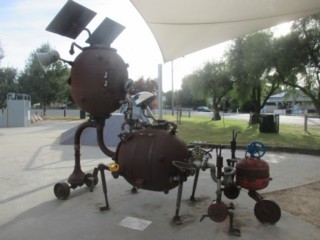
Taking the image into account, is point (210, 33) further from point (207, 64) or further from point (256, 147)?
point (207, 64)

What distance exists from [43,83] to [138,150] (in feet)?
120

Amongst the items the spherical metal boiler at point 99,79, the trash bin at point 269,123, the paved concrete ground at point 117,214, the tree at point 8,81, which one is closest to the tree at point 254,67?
the trash bin at point 269,123

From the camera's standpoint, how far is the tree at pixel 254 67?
650 inches

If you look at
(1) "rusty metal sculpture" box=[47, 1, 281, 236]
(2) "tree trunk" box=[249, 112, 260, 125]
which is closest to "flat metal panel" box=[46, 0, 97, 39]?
(1) "rusty metal sculpture" box=[47, 1, 281, 236]

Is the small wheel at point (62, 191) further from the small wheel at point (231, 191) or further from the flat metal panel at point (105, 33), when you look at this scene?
the small wheel at point (231, 191)

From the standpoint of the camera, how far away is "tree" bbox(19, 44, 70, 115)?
37125mm

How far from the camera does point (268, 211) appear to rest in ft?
13.4

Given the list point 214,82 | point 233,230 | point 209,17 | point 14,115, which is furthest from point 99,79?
point 214,82

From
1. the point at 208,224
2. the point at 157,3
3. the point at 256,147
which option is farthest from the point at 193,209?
the point at 157,3

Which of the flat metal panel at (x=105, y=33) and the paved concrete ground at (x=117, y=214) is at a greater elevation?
the flat metal panel at (x=105, y=33)

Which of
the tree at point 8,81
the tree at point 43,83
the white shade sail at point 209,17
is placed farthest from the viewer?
the tree at point 8,81

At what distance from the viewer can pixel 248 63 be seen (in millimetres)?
17516

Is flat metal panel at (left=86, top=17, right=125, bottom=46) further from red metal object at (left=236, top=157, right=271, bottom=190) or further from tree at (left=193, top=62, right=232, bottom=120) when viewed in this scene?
tree at (left=193, top=62, right=232, bottom=120)

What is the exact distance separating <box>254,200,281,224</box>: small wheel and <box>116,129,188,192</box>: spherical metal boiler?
1.07 meters
